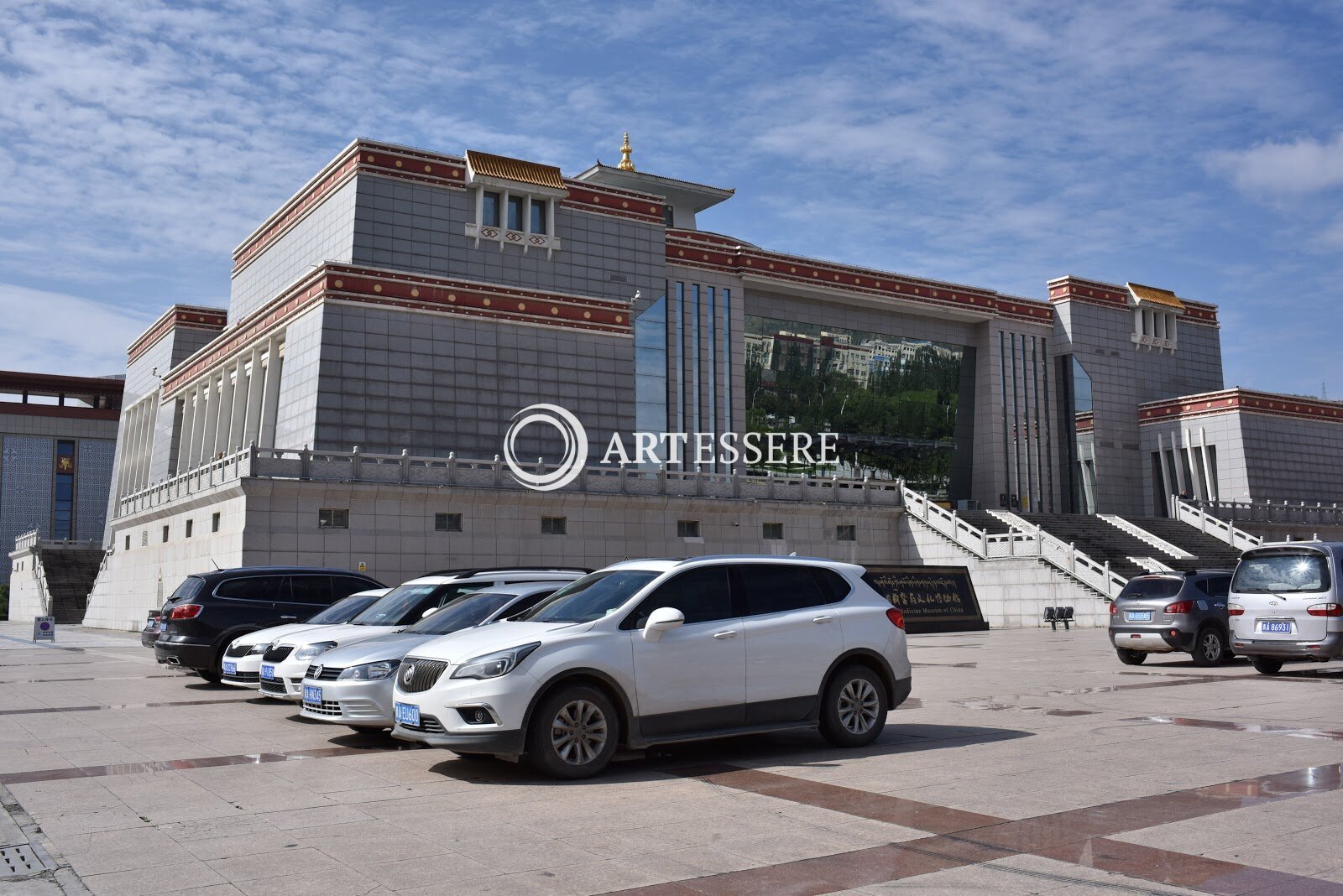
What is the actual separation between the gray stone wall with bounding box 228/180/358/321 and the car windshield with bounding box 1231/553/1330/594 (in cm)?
3312

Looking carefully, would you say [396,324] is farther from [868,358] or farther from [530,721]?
[530,721]

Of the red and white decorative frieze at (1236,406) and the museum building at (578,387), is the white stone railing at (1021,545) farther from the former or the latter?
the red and white decorative frieze at (1236,406)

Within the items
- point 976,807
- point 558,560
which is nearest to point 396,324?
point 558,560

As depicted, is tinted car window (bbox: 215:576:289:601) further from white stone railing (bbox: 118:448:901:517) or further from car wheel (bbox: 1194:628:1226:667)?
white stone railing (bbox: 118:448:901:517)

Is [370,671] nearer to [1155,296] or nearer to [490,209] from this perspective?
[490,209]

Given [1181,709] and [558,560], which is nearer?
[1181,709]

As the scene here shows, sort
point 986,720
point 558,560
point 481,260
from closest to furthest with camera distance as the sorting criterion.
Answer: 1. point 986,720
2. point 558,560
3. point 481,260

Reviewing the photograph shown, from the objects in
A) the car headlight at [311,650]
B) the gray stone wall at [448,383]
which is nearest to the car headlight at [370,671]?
the car headlight at [311,650]

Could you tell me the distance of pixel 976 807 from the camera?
296 inches

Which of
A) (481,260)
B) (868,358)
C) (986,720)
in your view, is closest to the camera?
(986,720)

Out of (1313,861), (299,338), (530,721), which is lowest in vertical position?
(1313,861)

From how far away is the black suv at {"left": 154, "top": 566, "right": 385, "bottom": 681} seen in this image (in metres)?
17.4

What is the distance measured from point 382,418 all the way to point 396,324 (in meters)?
3.39

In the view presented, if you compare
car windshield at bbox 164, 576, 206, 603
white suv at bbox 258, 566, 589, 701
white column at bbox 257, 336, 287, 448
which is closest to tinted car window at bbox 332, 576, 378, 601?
car windshield at bbox 164, 576, 206, 603
